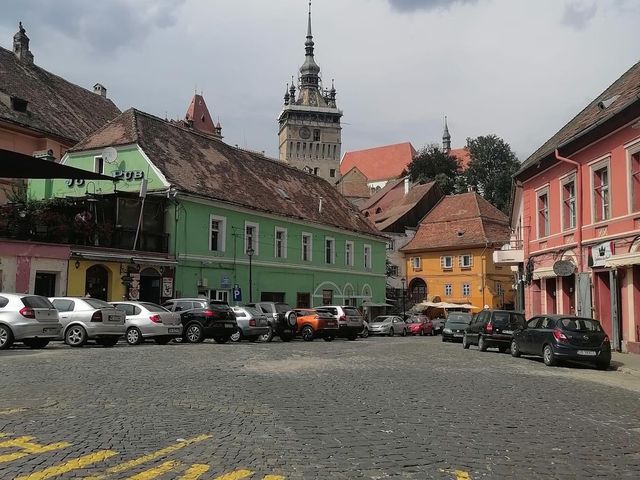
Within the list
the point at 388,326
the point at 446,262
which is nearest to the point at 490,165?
the point at 446,262

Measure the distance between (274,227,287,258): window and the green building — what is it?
6 centimetres

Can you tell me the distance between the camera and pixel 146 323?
21016 mm

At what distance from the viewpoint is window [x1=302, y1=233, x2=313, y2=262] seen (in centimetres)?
4234

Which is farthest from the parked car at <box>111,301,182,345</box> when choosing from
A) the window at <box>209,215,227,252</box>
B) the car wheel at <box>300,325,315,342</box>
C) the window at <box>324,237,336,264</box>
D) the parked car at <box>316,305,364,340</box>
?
the window at <box>324,237,336,264</box>

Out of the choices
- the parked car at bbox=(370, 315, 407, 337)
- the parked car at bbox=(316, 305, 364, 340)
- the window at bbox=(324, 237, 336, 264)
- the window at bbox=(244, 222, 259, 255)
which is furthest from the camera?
the window at bbox=(324, 237, 336, 264)

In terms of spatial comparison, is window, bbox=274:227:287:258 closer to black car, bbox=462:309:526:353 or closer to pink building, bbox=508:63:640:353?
pink building, bbox=508:63:640:353

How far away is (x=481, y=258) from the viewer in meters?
61.4

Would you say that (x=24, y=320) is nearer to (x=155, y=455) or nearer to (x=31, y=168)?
(x=31, y=168)

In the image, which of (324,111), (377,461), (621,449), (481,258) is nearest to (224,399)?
(377,461)

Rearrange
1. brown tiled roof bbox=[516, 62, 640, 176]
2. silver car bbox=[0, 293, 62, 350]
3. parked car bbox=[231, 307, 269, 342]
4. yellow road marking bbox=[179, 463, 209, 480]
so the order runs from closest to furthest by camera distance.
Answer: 1. yellow road marking bbox=[179, 463, 209, 480]
2. silver car bbox=[0, 293, 62, 350]
3. brown tiled roof bbox=[516, 62, 640, 176]
4. parked car bbox=[231, 307, 269, 342]

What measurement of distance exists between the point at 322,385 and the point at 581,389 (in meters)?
5.30

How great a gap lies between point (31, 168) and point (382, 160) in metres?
129

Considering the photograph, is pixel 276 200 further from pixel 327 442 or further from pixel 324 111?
pixel 324 111

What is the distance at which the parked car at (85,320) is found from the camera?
1931 cm
